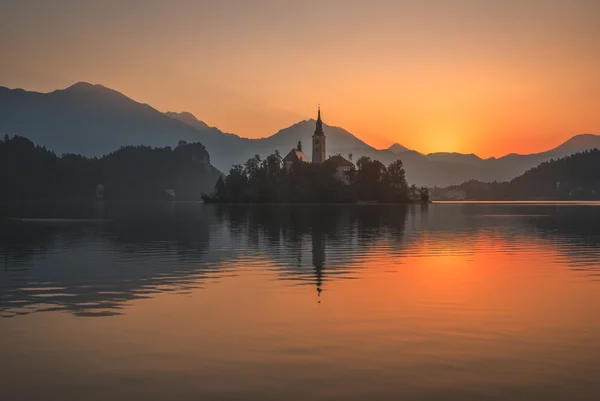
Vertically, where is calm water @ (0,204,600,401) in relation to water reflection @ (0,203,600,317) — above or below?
below

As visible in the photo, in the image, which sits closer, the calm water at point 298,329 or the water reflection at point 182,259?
the calm water at point 298,329

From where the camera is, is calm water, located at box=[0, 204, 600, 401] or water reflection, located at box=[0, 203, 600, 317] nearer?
calm water, located at box=[0, 204, 600, 401]

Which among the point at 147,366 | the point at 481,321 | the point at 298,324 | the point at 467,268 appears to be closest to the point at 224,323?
the point at 298,324

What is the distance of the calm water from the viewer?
48.7 ft

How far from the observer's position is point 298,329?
21.0 meters

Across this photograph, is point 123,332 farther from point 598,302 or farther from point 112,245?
point 112,245

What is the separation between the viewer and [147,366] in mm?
16344

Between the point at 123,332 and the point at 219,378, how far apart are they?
20.5 feet

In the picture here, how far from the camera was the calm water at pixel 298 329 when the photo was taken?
14844mm

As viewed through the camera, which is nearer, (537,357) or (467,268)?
(537,357)

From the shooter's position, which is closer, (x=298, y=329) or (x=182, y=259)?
(x=298, y=329)

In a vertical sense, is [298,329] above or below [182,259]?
below

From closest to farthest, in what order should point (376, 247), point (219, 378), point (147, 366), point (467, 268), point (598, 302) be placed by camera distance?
point (219, 378)
point (147, 366)
point (598, 302)
point (467, 268)
point (376, 247)

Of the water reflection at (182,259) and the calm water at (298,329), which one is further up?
the water reflection at (182,259)
